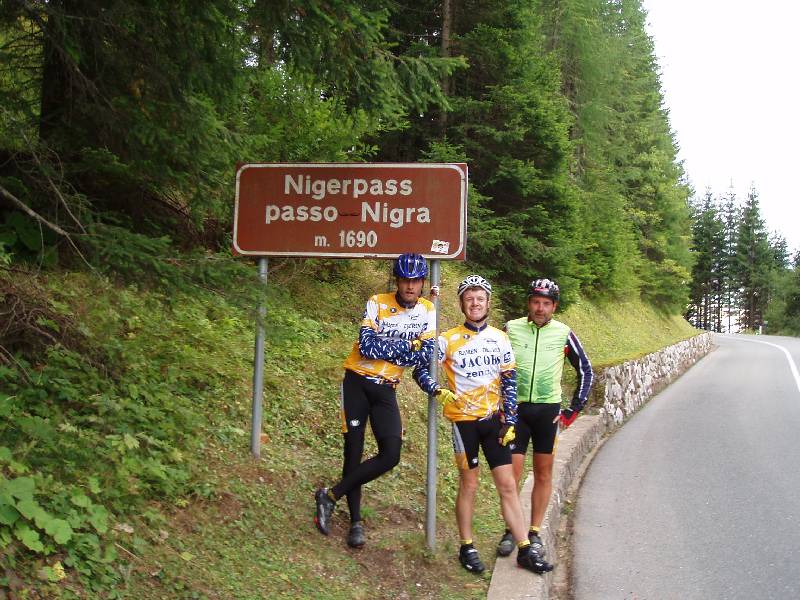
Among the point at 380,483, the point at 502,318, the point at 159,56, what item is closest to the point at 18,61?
the point at 159,56

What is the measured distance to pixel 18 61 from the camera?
537 cm

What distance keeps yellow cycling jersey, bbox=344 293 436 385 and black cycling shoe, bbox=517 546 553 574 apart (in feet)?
5.03

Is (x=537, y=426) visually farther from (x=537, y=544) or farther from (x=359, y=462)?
(x=359, y=462)

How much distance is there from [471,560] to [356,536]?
84 cm

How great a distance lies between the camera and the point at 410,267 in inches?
186

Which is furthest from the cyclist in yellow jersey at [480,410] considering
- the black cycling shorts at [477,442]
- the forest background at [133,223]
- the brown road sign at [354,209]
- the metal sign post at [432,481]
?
the forest background at [133,223]

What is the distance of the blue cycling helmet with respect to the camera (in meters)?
4.69

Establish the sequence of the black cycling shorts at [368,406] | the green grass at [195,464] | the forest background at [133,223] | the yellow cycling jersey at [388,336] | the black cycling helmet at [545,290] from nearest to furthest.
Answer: the green grass at [195,464] < the forest background at [133,223] < the yellow cycling jersey at [388,336] < the black cycling shorts at [368,406] < the black cycling helmet at [545,290]

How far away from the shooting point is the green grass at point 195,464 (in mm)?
3584

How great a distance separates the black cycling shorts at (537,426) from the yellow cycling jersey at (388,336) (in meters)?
1.12

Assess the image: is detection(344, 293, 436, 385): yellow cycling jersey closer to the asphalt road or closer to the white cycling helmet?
the white cycling helmet

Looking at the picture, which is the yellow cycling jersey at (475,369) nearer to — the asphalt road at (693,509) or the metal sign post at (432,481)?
the metal sign post at (432,481)

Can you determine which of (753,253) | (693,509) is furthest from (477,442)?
(753,253)

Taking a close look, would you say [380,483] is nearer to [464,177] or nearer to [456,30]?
[464,177]
